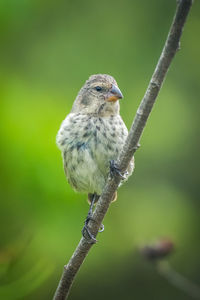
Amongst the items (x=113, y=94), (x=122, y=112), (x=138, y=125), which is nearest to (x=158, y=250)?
(x=113, y=94)

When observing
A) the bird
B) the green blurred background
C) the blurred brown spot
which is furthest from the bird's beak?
the blurred brown spot

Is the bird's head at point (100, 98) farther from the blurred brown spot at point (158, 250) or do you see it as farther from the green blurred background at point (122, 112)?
the blurred brown spot at point (158, 250)

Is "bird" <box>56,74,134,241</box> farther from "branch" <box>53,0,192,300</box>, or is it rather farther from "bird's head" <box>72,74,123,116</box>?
"branch" <box>53,0,192,300</box>

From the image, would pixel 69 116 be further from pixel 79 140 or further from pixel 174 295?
pixel 174 295

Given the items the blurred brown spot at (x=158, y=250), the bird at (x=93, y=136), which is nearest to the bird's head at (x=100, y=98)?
the bird at (x=93, y=136)

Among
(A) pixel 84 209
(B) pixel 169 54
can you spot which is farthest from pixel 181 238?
(B) pixel 169 54

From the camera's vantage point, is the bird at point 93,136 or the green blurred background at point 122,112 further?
the green blurred background at point 122,112
